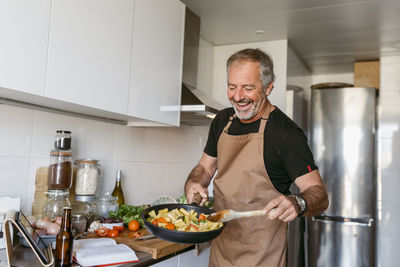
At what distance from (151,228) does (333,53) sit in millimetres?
2561

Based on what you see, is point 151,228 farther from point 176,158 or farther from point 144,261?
point 176,158

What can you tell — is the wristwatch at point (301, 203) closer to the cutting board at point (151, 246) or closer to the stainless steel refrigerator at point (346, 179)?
the cutting board at point (151, 246)

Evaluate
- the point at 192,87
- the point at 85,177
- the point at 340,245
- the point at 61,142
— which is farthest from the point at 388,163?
the point at 61,142

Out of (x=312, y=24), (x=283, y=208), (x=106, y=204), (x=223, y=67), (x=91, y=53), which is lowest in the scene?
(x=106, y=204)

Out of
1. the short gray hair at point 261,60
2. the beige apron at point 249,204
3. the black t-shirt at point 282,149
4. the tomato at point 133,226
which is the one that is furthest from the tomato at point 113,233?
the short gray hair at point 261,60

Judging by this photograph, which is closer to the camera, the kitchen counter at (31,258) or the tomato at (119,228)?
the kitchen counter at (31,258)

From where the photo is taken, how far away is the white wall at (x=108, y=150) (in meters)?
1.63

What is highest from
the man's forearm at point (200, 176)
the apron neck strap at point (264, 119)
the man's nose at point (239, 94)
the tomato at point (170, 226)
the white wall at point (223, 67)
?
the white wall at point (223, 67)

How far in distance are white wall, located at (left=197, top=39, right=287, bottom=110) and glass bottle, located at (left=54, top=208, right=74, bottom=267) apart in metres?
1.77

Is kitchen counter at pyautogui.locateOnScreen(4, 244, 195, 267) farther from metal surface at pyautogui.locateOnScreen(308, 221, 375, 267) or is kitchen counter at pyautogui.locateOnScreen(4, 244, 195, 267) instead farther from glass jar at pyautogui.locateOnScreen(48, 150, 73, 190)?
metal surface at pyautogui.locateOnScreen(308, 221, 375, 267)

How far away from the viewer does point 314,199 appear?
135 centimetres

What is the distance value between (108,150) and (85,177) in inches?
14.1

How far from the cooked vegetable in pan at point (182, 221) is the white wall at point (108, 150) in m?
0.64

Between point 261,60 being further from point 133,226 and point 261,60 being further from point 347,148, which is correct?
point 347,148
